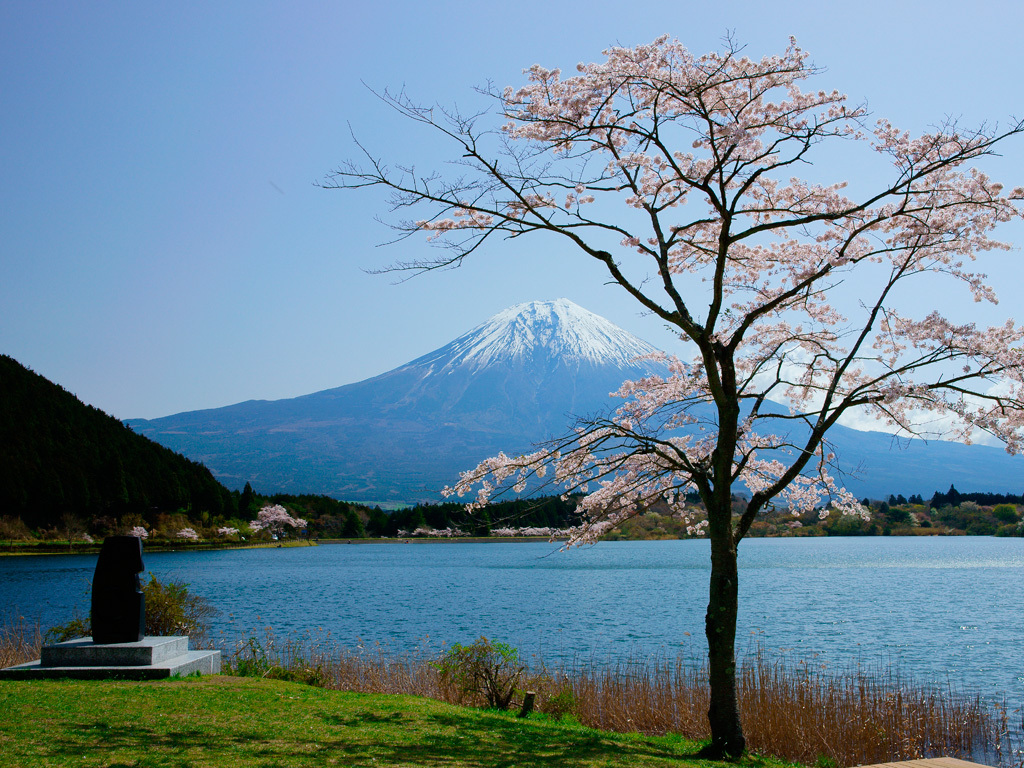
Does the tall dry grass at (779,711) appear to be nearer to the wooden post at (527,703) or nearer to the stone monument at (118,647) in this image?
the wooden post at (527,703)

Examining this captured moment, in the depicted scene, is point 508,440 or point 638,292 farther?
point 508,440

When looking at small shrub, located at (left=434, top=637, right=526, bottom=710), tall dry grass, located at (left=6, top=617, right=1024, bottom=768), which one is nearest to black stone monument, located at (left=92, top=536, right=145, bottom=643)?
tall dry grass, located at (left=6, top=617, right=1024, bottom=768)

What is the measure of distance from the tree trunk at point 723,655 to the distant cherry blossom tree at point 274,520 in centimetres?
7579

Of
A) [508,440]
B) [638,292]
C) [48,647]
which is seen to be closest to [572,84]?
[638,292]

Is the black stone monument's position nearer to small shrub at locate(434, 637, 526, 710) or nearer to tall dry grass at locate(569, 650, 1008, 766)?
small shrub at locate(434, 637, 526, 710)

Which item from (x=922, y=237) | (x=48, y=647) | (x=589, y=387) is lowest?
(x=48, y=647)

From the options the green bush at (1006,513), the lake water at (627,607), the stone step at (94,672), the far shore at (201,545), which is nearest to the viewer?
the stone step at (94,672)

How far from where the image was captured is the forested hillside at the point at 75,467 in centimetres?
5903

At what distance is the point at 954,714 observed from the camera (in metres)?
9.77

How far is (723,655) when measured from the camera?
24.3ft

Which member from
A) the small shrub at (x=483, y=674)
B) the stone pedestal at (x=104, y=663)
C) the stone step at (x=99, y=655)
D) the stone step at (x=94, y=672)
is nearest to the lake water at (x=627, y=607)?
the small shrub at (x=483, y=674)

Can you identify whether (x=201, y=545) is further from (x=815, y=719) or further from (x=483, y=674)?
(x=815, y=719)

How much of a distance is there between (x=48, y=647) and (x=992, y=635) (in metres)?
20.4

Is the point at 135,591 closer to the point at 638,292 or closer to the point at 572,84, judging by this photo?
the point at 638,292
